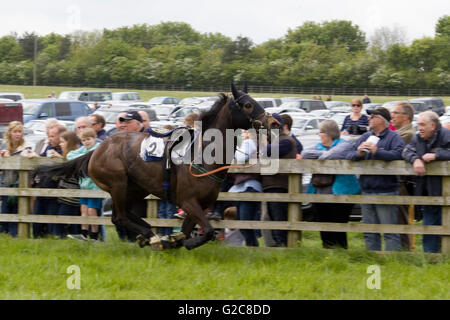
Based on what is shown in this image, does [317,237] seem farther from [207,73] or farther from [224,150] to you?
[207,73]

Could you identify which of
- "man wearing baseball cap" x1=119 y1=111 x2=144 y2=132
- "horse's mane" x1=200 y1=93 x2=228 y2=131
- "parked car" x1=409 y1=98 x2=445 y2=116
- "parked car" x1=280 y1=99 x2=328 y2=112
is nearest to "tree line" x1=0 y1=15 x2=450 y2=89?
"parked car" x1=409 y1=98 x2=445 y2=116

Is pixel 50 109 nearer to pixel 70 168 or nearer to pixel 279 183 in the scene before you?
pixel 70 168

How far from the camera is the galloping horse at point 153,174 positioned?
23.8 feet

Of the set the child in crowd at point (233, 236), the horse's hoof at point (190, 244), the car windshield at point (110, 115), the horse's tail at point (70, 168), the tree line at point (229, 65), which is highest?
the tree line at point (229, 65)

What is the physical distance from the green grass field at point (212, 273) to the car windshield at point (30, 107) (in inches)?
748

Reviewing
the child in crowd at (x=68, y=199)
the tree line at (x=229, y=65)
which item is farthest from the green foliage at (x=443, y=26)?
the child in crowd at (x=68, y=199)

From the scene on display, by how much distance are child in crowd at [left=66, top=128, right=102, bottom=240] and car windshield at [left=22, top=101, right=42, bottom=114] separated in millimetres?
18269

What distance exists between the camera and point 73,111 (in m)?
27.7

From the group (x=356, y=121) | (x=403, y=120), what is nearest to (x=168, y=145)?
(x=403, y=120)

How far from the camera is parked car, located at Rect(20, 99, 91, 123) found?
84.7 feet

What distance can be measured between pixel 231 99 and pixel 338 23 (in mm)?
118218

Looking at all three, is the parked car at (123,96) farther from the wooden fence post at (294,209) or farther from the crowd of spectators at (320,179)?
the wooden fence post at (294,209)

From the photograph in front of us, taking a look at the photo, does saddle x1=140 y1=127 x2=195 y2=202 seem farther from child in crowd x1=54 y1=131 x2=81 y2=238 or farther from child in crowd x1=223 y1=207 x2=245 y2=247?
child in crowd x1=54 y1=131 x2=81 y2=238

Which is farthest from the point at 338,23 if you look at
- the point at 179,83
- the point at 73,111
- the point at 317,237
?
the point at 317,237
